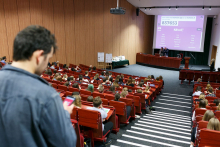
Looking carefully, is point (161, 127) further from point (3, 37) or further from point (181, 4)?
point (181, 4)

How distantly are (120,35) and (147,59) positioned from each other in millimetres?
3619

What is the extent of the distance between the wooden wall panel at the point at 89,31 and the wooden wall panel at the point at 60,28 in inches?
79.2

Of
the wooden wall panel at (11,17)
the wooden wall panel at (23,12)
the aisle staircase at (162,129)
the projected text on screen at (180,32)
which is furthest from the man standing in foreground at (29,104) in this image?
the projected text on screen at (180,32)

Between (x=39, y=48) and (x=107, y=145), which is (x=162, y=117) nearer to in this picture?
(x=107, y=145)

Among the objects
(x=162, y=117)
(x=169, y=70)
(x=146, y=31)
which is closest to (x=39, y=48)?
(x=162, y=117)

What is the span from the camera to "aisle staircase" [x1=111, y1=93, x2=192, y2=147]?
13.1 ft

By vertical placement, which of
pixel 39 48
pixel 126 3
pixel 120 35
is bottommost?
pixel 39 48

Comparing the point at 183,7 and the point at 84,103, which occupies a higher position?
the point at 183,7

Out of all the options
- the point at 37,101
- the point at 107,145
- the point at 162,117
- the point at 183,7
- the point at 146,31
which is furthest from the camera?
the point at 146,31

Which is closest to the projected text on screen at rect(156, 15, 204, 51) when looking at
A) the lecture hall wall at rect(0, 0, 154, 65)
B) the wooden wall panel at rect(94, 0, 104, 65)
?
the lecture hall wall at rect(0, 0, 154, 65)

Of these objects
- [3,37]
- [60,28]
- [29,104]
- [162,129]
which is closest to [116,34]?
[60,28]

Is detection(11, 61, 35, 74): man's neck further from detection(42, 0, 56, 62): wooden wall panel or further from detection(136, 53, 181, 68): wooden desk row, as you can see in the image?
detection(136, 53, 181, 68): wooden desk row

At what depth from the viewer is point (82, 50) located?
A: 1373 centimetres

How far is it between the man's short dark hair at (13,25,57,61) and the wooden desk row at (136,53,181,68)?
1571cm
